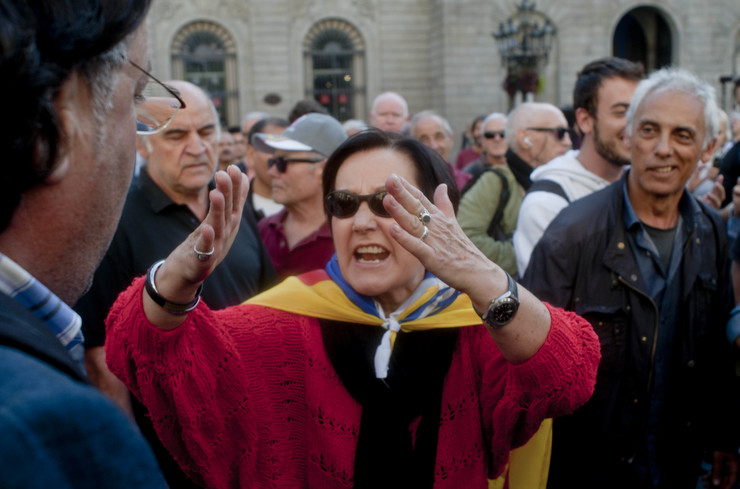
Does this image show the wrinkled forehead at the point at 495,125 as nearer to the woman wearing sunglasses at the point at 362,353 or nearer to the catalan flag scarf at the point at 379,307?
the woman wearing sunglasses at the point at 362,353

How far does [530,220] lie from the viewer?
346cm

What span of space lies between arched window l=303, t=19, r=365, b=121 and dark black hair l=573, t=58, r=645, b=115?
1790 cm

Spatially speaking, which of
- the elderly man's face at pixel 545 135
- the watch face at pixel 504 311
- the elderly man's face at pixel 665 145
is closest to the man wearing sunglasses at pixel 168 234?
the watch face at pixel 504 311

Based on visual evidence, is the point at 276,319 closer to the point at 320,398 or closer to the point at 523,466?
the point at 320,398

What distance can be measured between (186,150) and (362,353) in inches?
65.3

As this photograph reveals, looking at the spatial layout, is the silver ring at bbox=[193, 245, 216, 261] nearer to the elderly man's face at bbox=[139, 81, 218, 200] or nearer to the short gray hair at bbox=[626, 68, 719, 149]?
the elderly man's face at bbox=[139, 81, 218, 200]

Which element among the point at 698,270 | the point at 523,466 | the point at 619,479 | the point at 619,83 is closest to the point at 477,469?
the point at 523,466

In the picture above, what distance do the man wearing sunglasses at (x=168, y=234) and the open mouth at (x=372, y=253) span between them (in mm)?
1017

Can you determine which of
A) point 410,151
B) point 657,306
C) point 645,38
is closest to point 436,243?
point 410,151

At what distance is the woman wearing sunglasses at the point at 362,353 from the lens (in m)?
1.74

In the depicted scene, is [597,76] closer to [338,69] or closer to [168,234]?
[168,234]

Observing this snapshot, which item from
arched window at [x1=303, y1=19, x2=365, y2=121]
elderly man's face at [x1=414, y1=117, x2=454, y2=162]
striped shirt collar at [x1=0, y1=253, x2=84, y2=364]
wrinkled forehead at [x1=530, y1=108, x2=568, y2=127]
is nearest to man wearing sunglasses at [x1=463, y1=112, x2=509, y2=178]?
elderly man's face at [x1=414, y1=117, x2=454, y2=162]

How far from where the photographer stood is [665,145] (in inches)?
113

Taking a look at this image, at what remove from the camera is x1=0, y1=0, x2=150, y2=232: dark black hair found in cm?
86
